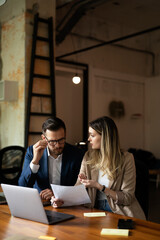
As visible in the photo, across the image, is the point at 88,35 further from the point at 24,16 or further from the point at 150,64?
the point at 24,16

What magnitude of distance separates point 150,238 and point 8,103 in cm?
531

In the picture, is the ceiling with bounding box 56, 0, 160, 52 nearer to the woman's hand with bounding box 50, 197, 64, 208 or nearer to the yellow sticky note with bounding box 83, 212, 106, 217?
the woman's hand with bounding box 50, 197, 64, 208

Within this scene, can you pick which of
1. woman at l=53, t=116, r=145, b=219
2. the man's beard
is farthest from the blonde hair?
the man's beard

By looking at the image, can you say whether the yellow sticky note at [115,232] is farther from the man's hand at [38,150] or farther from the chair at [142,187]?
the man's hand at [38,150]

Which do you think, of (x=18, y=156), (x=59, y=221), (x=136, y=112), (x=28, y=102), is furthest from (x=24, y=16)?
(x=136, y=112)

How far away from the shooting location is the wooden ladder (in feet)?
21.0

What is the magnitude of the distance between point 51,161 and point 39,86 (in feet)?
10.3

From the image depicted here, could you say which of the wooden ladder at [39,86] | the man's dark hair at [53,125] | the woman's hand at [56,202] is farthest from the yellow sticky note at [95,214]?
the wooden ladder at [39,86]

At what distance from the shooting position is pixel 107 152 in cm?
322

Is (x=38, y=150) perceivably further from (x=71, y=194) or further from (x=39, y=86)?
(x=39, y=86)

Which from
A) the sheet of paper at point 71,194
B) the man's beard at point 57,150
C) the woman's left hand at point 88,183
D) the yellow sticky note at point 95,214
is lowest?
the yellow sticky note at point 95,214

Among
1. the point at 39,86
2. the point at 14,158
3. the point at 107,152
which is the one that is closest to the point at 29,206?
the point at 107,152

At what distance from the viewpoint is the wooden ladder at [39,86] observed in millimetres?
6398

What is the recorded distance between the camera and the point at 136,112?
11672mm
